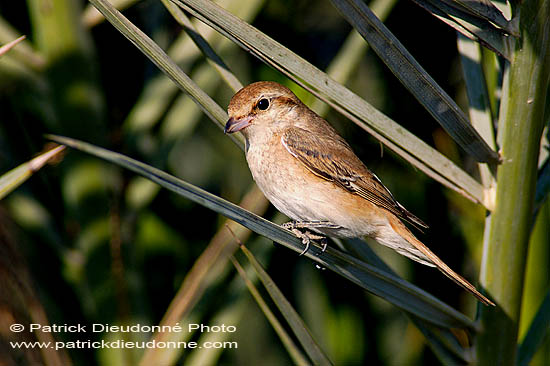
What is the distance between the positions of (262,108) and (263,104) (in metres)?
0.02

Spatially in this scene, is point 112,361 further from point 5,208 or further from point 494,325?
point 494,325

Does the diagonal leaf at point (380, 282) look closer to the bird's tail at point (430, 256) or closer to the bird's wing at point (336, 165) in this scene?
the bird's tail at point (430, 256)

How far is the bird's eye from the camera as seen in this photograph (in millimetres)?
2449

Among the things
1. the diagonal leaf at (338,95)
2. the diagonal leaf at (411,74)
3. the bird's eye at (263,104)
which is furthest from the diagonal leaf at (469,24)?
the bird's eye at (263,104)

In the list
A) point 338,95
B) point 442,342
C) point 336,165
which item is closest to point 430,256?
point 442,342

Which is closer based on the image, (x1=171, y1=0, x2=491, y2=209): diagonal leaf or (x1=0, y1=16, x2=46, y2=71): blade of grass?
(x1=171, y1=0, x2=491, y2=209): diagonal leaf

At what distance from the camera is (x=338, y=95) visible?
58.5 inches

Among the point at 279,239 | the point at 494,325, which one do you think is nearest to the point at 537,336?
the point at 494,325

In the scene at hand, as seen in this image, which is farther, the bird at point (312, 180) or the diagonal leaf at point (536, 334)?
the bird at point (312, 180)

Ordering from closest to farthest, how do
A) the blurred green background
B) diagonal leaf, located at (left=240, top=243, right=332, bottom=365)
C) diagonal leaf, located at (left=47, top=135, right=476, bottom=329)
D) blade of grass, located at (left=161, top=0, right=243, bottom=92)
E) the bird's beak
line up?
diagonal leaf, located at (left=47, top=135, right=476, bottom=329) < diagonal leaf, located at (left=240, top=243, right=332, bottom=365) < blade of grass, located at (left=161, top=0, right=243, bottom=92) < the bird's beak < the blurred green background

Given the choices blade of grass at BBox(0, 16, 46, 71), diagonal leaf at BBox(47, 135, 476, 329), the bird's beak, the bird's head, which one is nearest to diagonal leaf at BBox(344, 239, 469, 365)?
diagonal leaf at BBox(47, 135, 476, 329)

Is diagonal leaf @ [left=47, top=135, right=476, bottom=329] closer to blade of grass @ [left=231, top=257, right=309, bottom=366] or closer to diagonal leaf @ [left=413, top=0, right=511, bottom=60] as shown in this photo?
blade of grass @ [left=231, top=257, right=309, bottom=366]

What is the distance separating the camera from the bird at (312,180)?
2271 millimetres

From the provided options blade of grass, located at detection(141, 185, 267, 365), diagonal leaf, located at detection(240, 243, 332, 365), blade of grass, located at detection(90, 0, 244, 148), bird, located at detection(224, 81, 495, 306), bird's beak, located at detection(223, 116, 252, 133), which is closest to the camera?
blade of grass, located at detection(90, 0, 244, 148)
